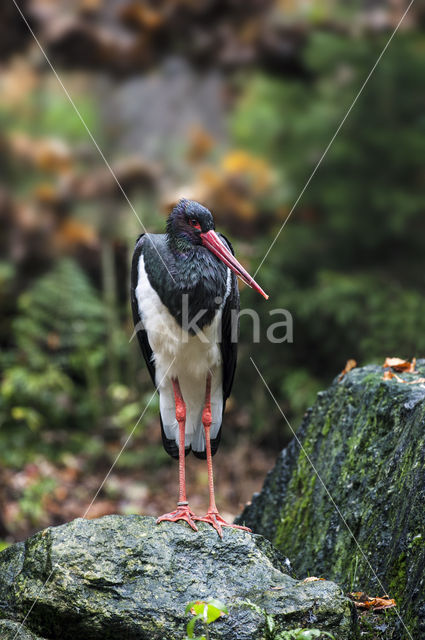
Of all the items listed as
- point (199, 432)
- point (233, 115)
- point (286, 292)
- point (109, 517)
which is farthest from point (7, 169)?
point (109, 517)

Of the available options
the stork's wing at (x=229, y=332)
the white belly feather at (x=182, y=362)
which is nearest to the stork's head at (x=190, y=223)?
the stork's wing at (x=229, y=332)

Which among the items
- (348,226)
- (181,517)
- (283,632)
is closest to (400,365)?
(181,517)

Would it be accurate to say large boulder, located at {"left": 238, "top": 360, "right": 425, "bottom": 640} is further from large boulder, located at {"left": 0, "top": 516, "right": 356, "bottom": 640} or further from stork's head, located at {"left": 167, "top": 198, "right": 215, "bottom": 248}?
stork's head, located at {"left": 167, "top": 198, "right": 215, "bottom": 248}

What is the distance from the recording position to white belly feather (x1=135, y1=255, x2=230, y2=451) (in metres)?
3.55

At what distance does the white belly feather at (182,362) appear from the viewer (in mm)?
3553

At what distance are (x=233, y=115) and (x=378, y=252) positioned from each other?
346 cm

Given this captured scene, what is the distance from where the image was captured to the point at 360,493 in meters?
3.19

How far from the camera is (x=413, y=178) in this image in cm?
747

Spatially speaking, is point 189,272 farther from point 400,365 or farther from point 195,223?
point 400,365

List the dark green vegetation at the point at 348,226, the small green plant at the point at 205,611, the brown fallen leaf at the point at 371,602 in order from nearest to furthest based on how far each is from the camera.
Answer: the small green plant at the point at 205,611 < the brown fallen leaf at the point at 371,602 < the dark green vegetation at the point at 348,226

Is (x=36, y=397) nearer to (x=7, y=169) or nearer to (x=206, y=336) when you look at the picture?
(x=7, y=169)

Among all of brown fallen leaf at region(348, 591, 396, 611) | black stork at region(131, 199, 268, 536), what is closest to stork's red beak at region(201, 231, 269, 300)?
black stork at region(131, 199, 268, 536)

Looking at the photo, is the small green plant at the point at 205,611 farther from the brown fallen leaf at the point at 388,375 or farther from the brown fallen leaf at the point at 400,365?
the brown fallen leaf at the point at 400,365

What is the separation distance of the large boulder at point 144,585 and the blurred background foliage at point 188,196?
355cm
